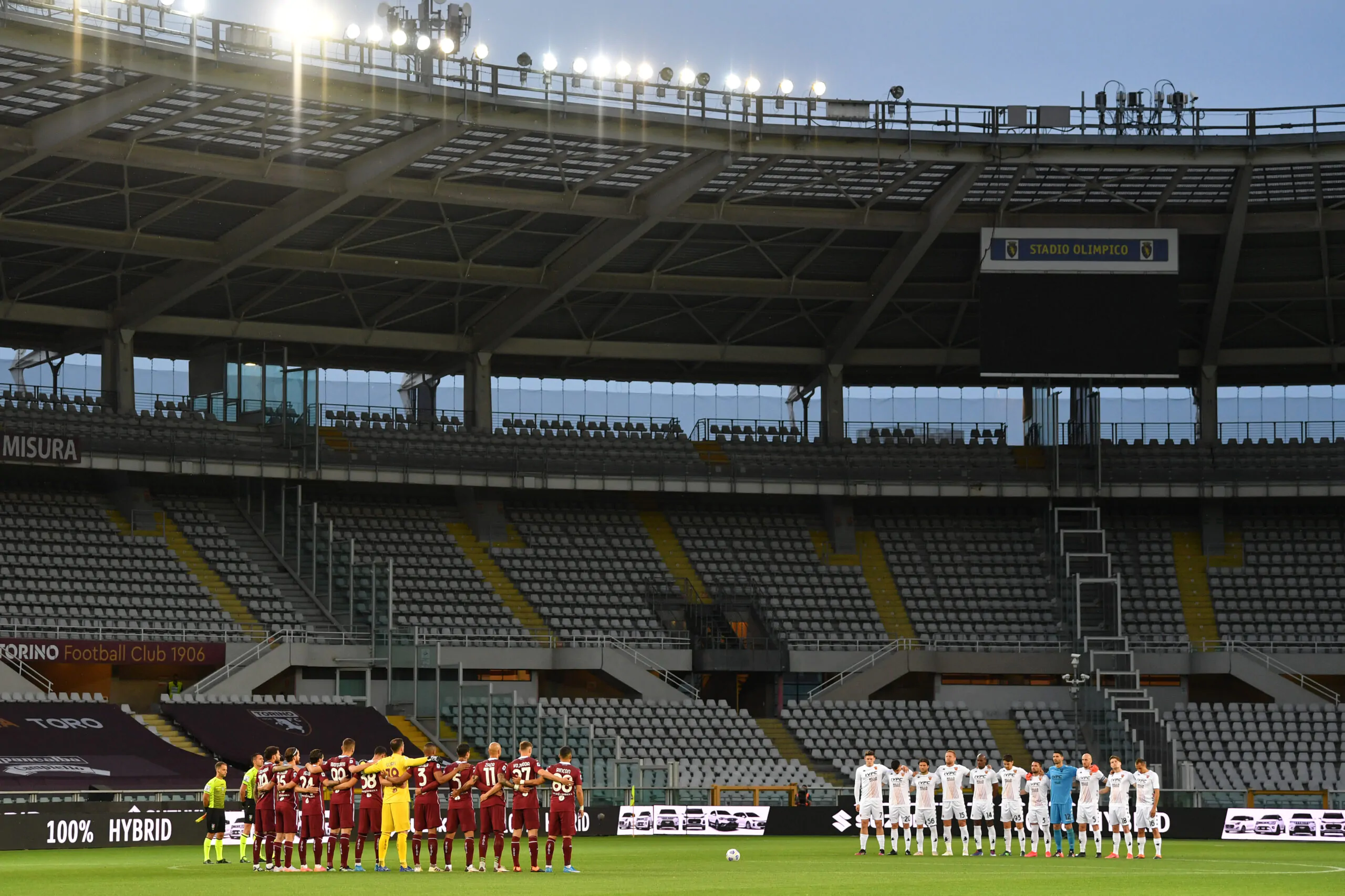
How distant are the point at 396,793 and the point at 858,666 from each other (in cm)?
2736

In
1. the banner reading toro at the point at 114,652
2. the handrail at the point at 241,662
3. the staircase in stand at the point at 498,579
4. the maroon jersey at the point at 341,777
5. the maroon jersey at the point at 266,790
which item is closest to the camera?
the maroon jersey at the point at 341,777

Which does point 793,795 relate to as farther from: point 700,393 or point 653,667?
point 700,393

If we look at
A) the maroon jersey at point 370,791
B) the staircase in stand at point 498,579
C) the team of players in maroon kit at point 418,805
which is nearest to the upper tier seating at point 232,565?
the staircase in stand at point 498,579

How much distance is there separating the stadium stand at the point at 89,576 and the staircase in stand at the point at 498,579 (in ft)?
26.9

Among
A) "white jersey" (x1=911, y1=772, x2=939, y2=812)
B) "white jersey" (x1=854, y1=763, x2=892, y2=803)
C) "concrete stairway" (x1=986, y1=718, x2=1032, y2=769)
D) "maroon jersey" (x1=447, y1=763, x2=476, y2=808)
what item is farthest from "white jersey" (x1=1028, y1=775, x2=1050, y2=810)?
"concrete stairway" (x1=986, y1=718, x2=1032, y2=769)

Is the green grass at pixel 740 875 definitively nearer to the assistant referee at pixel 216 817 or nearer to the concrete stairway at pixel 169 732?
the assistant referee at pixel 216 817

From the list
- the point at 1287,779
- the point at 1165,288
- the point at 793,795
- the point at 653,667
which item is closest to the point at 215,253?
the point at 653,667

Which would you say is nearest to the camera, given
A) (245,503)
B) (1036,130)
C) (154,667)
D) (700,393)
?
(1036,130)

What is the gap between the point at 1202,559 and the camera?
56.2m

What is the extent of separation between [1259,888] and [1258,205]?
30167 mm

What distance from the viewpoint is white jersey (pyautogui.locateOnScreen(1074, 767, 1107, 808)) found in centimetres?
3055

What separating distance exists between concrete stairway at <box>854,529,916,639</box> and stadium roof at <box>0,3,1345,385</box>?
229 inches

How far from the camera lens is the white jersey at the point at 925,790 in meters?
30.9

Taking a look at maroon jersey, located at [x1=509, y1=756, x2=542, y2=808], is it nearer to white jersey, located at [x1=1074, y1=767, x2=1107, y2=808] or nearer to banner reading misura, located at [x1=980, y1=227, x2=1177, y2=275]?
white jersey, located at [x1=1074, y1=767, x2=1107, y2=808]
